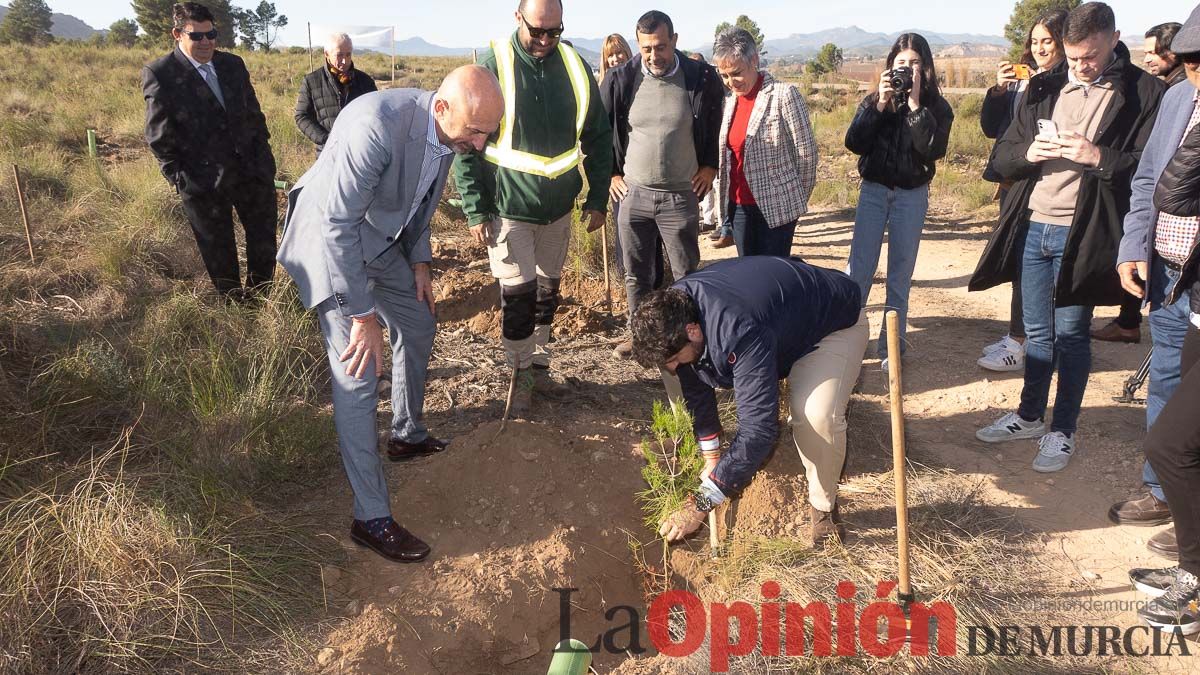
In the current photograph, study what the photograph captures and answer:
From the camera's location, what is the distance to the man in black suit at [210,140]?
13.6 ft

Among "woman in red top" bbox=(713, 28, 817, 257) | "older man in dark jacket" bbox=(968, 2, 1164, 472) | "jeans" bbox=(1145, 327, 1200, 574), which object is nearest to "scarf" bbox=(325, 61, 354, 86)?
"woman in red top" bbox=(713, 28, 817, 257)

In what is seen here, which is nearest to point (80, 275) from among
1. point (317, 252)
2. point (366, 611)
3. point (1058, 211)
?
point (317, 252)

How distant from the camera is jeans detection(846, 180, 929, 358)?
4113mm

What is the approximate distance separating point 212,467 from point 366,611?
901 mm

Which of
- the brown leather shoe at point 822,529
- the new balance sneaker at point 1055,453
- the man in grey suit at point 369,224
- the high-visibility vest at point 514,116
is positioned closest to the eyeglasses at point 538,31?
the high-visibility vest at point 514,116

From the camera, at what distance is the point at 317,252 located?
2.60 m

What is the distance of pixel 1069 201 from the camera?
10.9ft

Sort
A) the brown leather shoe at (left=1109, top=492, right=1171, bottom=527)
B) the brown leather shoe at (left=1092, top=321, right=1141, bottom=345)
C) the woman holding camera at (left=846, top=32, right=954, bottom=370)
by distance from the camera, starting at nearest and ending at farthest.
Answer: the brown leather shoe at (left=1109, top=492, right=1171, bottom=527)
the woman holding camera at (left=846, top=32, right=954, bottom=370)
the brown leather shoe at (left=1092, top=321, right=1141, bottom=345)

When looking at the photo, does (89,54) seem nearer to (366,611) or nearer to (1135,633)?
(366,611)

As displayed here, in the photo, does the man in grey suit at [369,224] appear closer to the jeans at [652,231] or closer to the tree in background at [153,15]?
the jeans at [652,231]

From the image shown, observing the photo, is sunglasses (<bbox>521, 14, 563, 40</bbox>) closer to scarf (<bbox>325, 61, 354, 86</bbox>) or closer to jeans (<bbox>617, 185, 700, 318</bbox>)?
jeans (<bbox>617, 185, 700, 318</bbox>)

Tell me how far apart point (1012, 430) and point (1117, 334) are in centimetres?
171

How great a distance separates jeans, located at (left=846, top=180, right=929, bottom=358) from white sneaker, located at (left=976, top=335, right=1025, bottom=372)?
67 centimetres

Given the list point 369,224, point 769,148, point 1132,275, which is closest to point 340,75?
point 769,148
